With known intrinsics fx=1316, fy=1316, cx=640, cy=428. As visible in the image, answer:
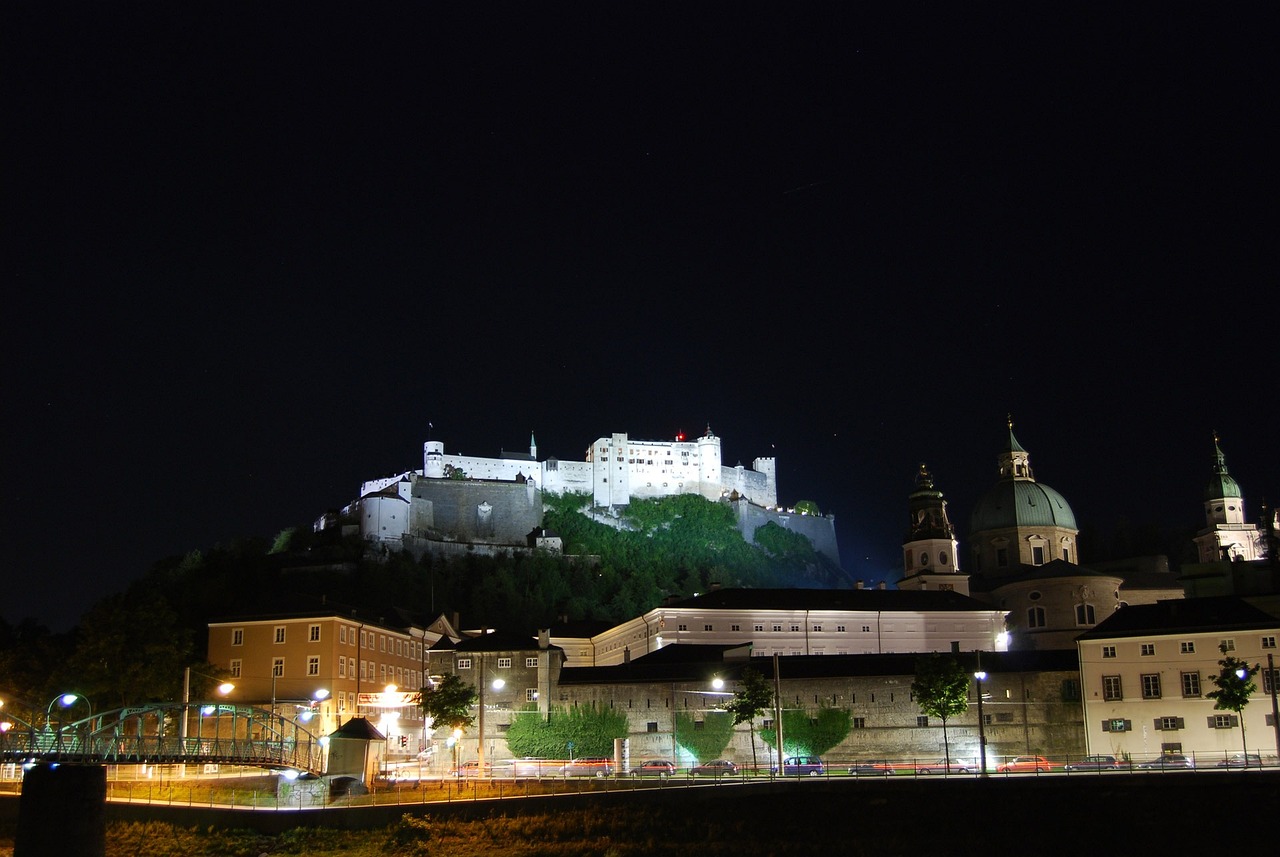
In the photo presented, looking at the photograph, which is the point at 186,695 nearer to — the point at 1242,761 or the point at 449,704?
the point at 449,704

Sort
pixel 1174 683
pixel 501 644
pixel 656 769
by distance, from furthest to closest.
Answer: pixel 501 644
pixel 1174 683
pixel 656 769

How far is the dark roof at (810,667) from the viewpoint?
5653cm

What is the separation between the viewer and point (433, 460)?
144 metres

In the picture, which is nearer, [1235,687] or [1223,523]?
[1235,687]

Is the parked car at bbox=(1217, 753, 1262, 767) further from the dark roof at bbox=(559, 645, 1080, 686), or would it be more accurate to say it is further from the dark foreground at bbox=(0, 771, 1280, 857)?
the dark roof at bbox=(559, 645, 1080, 686)

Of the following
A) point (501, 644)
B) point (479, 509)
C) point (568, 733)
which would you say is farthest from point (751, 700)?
point (479, 509)

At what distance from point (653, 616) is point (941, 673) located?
23.1 metres

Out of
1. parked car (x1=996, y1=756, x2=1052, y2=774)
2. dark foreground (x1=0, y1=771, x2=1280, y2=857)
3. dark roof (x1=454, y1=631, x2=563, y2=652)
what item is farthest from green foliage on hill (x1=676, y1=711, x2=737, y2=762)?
dark foreground (x1=0, y1=771, x2=1280, y2=857)

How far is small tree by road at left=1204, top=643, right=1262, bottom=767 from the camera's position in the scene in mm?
49406

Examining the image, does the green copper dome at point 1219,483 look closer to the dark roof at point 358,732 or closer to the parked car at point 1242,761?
the parked car at point 1242,761

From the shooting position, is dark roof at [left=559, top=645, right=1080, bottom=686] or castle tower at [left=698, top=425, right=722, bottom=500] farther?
castle tower at [left=698, top=425, right=722, bottom=500]

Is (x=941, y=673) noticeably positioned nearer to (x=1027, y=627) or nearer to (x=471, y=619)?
(x=1027, y=627)

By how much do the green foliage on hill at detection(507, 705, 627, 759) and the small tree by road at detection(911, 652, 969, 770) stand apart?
1285 centimetres

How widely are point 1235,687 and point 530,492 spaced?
9419cm
